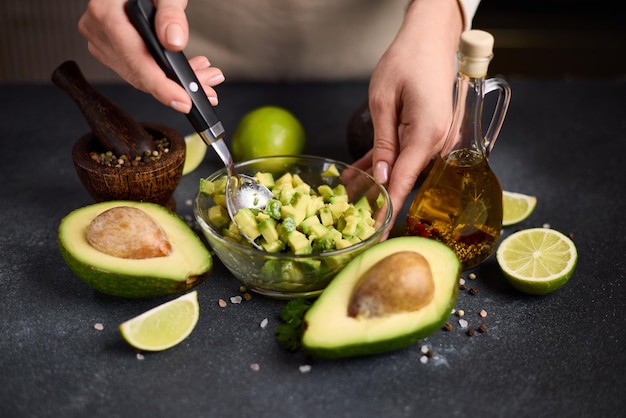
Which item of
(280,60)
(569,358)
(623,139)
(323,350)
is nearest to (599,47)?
(623,139)

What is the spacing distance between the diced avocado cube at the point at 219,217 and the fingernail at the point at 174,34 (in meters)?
0.28

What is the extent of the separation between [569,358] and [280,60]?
3.49ft

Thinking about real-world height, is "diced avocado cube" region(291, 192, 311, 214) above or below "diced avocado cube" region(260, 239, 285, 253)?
above

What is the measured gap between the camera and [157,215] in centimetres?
107

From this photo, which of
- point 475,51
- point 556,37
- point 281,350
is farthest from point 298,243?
point 556,37

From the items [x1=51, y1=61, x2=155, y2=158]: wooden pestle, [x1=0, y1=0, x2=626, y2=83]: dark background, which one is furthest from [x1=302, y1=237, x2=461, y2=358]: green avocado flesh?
[x1=0, y1=0, x2=626, y2=83]: dark background

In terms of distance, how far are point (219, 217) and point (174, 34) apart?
0.98 feet

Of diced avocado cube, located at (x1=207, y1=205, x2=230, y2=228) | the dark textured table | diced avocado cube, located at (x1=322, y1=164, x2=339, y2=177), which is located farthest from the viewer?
diced avocado cube, located at (x1=322, y1=164, x2=339, y2=177)

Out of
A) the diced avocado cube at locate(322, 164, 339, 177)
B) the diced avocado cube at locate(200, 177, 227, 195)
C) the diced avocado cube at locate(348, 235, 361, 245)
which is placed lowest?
the diced avocado cube at locate(322, 164, 339, 177)

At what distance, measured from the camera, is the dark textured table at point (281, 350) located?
2.88 feet

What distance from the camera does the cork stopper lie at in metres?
0.91

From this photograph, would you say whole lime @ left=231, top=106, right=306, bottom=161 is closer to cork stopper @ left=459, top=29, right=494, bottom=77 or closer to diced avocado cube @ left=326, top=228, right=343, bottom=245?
diced avocado cube @ left=326, top=228, right=343, bottom=245

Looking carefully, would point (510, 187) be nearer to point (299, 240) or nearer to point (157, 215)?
point (299, 240)

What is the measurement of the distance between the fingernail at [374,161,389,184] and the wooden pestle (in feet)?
1.32
